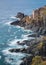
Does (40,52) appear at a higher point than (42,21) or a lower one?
lower

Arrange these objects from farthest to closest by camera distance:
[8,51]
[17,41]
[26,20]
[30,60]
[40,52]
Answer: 1. [26,20]
2. [17,41]
3. [8,51]
4. [40,52]
5. [30,60]

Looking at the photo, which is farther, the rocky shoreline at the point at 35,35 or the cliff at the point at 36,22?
the cliff at the point at 36,22

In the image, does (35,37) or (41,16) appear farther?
(41,16)

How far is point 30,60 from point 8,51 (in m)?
12.5

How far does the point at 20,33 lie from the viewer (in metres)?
106

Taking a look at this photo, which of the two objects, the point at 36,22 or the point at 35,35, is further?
the point at 36,22

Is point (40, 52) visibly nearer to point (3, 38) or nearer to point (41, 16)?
point (3, 38)

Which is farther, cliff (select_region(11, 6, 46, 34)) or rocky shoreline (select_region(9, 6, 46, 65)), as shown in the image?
cliff (select_region(11, 6, 46, 34))

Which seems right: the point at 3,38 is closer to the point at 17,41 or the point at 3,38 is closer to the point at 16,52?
the point at 17,41

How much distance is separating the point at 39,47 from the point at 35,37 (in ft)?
54.6

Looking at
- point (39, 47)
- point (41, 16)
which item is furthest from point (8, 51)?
point (41, 16)

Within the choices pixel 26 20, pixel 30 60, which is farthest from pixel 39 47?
pixel 26 20

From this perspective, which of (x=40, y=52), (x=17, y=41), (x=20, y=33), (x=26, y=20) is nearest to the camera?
(x=40, y=52)

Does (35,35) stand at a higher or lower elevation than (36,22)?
lower
